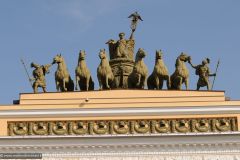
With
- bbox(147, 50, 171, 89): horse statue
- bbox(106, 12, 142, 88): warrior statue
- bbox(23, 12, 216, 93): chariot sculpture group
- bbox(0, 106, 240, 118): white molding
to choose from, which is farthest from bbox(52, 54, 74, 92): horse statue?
bbox(147, 50, 171, 89): horse statue

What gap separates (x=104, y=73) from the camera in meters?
28.5

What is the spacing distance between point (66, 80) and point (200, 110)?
18.1 feet

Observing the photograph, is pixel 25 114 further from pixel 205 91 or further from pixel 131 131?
pixel 205 91

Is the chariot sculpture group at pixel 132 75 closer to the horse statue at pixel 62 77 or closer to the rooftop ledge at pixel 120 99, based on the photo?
the horse statue at pixel 62 77

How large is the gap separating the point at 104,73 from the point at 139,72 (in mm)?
1357

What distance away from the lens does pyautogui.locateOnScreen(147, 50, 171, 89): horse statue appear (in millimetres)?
28516

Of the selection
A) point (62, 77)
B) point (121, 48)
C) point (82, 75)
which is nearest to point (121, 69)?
point (121, 48)

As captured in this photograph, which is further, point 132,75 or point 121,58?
point 121,58

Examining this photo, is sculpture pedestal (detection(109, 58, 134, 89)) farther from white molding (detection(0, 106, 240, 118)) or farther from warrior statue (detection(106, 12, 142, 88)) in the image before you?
white molding (detection(0, 106, 240, 118))

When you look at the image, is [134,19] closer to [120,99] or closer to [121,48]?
[121,48]

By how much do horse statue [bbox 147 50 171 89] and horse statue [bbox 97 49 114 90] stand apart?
158 cm

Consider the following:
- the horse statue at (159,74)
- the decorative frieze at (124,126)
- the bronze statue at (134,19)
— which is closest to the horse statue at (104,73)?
the horse statue at (159,74)

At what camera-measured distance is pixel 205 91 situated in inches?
1078

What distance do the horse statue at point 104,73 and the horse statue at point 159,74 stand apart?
1.58 meters
